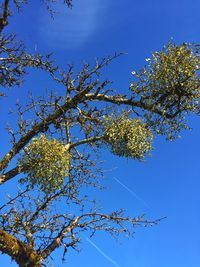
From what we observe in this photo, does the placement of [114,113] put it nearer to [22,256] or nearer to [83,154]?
[83,154]

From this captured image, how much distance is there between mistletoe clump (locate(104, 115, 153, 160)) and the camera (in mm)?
15438

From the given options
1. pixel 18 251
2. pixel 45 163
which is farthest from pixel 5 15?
pixel 18 251

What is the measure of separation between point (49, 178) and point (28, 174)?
61cm

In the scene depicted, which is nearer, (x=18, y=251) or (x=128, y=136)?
(x=18, y=251)

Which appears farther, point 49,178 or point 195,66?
point 49,178

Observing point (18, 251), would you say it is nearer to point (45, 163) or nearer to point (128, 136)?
point (45, 163)

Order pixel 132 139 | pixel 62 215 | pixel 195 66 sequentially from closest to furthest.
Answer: pixel 195 66
pixel 132 139
pixel 62 215

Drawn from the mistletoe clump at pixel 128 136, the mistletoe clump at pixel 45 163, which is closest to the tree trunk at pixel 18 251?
the mistletoe clump at pixel 45 163

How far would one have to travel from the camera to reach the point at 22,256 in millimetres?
13797

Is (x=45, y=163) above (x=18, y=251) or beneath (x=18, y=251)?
above

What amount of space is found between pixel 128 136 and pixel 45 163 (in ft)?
8.86

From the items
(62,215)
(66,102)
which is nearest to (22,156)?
(66,102)

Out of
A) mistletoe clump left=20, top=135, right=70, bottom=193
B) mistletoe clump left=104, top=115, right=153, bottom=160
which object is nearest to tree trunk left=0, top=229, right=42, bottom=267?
mistletoe clump left=20, top=135, right=70, bottom=193

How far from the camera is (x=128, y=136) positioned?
15.4 meters
